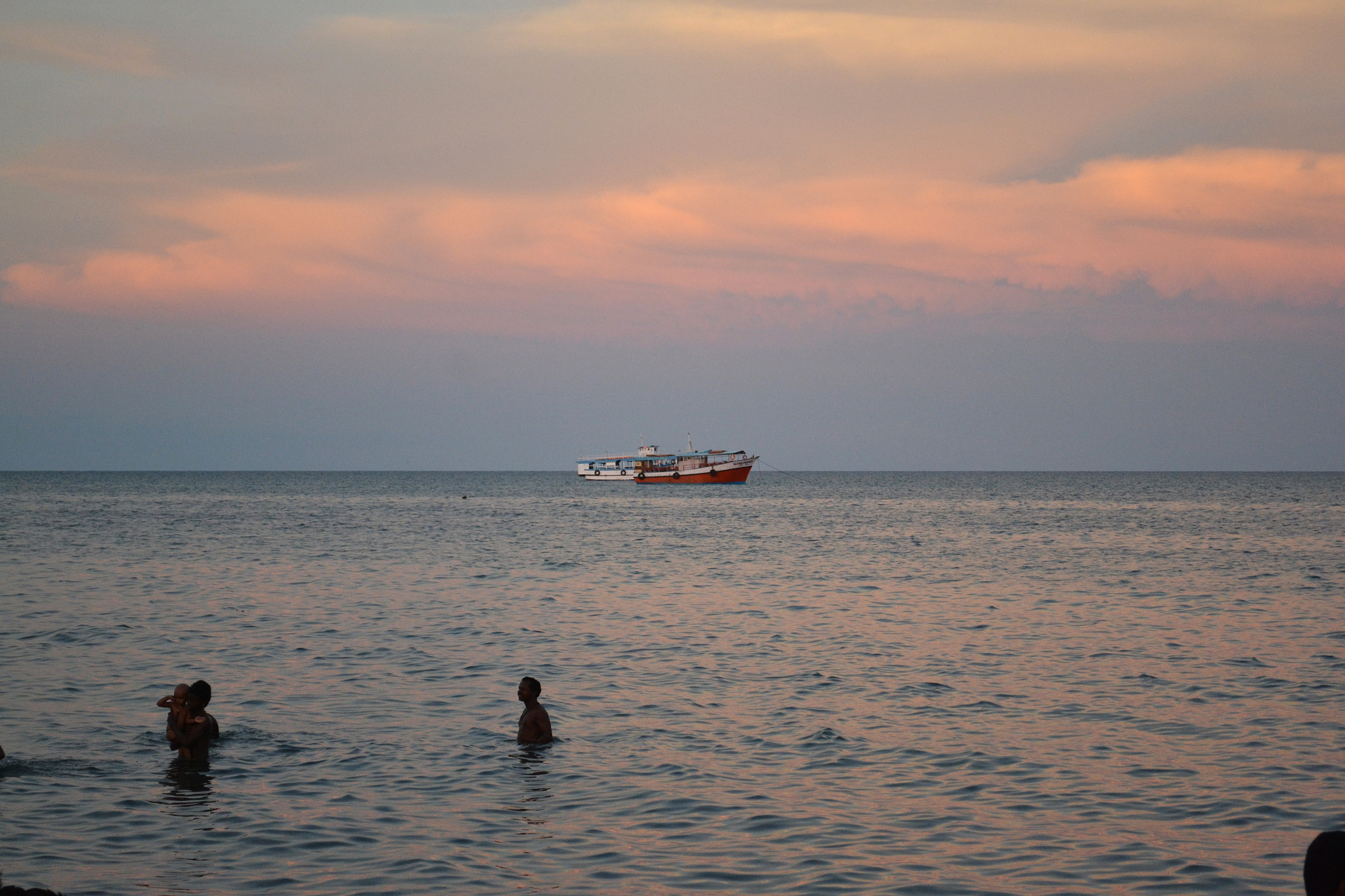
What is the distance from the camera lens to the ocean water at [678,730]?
11.0 meters

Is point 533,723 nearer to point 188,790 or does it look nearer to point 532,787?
point 532,787

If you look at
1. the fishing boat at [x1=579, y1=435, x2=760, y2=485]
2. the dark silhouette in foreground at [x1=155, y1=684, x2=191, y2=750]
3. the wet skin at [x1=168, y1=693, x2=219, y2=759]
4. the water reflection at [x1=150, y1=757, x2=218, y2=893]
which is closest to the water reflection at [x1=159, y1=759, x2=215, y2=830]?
the water reflection at [x1=150, y1=757, x2=218, y2=893]

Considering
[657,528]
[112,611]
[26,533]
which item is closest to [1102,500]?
[657,528]

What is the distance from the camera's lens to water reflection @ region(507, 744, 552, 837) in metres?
12.3

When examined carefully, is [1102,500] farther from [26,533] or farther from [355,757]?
[355,757]

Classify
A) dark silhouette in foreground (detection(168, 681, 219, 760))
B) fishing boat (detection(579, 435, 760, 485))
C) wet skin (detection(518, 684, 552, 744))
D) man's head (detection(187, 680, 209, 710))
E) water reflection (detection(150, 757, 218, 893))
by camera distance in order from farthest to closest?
fishing boat (detection(579, 435, 760, 485))
wet skin (detection(518, 684, 552, 744))
man's head (detection(187, 680, 209, 710))
dark silhouette in foreground (detection(168, 681, 219, 760))
water reflection (detection(150, 757, 218, 893))

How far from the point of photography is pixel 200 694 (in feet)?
48.6

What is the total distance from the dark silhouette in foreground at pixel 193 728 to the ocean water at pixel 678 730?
0.86 ft

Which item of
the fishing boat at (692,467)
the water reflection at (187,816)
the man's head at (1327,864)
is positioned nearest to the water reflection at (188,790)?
the water reflection at (187,816)

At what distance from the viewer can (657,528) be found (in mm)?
77188

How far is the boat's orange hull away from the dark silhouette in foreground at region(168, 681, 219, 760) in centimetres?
15601

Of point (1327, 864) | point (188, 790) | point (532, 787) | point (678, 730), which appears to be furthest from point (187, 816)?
point (1327, 864)

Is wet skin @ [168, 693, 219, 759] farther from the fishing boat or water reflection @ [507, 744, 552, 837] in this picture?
the fishing boat

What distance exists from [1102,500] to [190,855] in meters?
131
